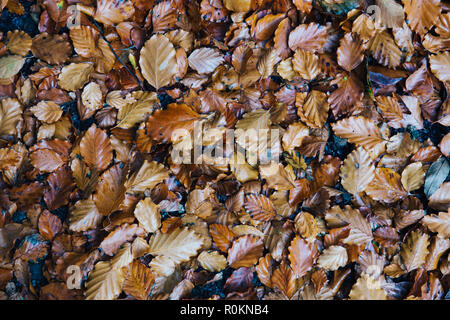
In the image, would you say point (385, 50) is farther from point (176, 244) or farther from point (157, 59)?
point (176, 244)

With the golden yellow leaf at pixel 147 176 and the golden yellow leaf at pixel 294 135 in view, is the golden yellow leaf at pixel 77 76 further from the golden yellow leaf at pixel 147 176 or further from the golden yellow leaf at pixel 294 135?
the golden yellow leaf at pixel 294 135

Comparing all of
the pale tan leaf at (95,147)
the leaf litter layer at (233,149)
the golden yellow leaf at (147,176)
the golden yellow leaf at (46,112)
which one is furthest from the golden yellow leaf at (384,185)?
the golden yellow leaf at (46,112)

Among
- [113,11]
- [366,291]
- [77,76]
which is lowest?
[366,291]

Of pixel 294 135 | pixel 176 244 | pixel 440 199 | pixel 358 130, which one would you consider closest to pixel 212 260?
pixel 176 244

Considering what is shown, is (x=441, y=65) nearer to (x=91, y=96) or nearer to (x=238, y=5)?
(x=238, y=5)

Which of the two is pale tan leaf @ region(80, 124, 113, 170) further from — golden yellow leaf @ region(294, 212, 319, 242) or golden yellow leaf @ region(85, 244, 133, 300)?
golden yellow leaf @ region(294, 212, 319, 242)

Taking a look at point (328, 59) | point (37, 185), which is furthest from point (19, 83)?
point (328, 59)

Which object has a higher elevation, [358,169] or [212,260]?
[358,169]

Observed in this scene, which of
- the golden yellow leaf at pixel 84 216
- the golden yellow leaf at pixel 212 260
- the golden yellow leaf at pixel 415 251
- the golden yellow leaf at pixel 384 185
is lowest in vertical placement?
the golden yellow leaf at pixel 415 251

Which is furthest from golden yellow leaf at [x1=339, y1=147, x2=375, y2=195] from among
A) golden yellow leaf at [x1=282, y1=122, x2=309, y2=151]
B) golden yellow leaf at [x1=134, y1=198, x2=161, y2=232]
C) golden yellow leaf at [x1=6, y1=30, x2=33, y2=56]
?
golden yellow leaf at [x1=6, y1=30, x2=33, y2=56]
